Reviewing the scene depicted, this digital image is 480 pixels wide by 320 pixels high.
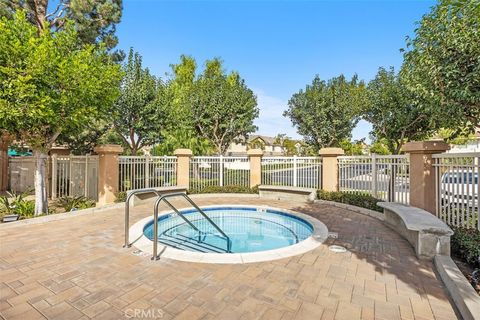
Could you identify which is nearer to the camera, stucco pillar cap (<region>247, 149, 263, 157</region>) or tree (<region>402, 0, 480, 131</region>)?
tree (<region>402, 0, 480, 131</region>)

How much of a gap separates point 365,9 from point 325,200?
7.48 meters

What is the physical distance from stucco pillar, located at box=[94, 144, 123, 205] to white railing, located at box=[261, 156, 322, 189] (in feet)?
23.1

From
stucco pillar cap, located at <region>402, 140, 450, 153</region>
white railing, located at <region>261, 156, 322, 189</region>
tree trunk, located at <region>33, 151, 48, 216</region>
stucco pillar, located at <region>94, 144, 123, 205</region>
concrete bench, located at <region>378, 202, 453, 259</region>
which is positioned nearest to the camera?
concrete bench, located at <region>378, 202, 453, 259</region>

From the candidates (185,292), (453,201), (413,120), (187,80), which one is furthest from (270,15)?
(187,80)

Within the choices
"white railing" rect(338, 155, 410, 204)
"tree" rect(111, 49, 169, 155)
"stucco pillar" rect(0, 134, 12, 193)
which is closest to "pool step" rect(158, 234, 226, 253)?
"white railing" rect(338, 155, 410, 204)

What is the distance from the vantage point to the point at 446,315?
2943 mm

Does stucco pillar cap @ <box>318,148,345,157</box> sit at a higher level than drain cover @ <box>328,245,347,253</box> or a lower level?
higher

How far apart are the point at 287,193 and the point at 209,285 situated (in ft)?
26.4

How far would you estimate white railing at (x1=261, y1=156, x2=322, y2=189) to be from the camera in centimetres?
1104

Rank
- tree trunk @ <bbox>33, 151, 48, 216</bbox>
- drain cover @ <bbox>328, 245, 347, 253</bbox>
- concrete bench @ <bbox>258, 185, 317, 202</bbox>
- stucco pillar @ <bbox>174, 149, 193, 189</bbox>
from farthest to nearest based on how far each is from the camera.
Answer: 1. stucco pillar @ <bbox>174, 149, 193, 189</bbox>
2. concrete bench @ <bbox>258, 185, 317, 202</bbox>
3. tree trunk @ <bbox>33, 151, 48, 216</bbox>
4. drain cover @ <bbox>328, 245, 347, 253</bbox>

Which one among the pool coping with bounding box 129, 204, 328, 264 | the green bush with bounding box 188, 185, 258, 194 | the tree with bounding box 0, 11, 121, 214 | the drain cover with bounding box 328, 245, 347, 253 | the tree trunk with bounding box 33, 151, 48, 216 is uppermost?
the tree with bounding box 0, 11, 121, 214

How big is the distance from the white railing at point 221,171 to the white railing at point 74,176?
454 cm

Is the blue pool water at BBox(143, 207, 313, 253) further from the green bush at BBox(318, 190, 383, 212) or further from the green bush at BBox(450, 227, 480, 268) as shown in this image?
the green bush at BBox(450, 227, 480, 268)

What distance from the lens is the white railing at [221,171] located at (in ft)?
42.0
